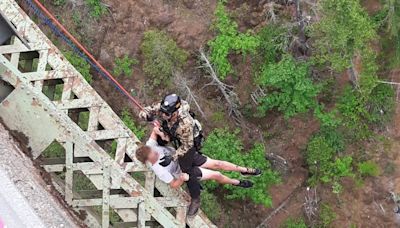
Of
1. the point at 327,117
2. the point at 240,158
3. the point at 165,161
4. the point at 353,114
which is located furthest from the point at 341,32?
the point at 165,161

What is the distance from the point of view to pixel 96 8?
9.31 metres

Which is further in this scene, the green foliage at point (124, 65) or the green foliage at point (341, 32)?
the green foliage at point (124, 65)

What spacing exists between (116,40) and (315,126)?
4.23 meters

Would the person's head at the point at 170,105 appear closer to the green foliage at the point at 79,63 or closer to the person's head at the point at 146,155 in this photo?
the person's head at the point at 146,155

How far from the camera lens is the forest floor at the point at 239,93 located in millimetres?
9383

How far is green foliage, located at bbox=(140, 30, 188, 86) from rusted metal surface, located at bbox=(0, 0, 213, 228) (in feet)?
10.7

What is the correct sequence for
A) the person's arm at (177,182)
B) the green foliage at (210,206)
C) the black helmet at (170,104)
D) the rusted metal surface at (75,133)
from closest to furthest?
the black helmet at (170,104), the rusted metal surface at (75,133), the person's arm at (177,182), the green foliage at (210,206)

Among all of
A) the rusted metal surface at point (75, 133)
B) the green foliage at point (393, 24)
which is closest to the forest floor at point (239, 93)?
the green foliage at point (393, 24)

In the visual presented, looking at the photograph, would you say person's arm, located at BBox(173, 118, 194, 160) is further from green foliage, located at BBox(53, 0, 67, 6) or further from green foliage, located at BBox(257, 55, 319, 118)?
green foliage, located at BBox(53, 0, 67, 6)

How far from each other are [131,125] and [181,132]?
12.1ft

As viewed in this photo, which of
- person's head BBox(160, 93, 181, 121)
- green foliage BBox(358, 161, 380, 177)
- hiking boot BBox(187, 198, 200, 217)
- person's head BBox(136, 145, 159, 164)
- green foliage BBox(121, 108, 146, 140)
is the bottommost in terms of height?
green foliage BBox(121, 108, 146, 140)

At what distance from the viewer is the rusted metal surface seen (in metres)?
5.52

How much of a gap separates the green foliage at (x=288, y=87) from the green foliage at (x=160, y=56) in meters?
1.59

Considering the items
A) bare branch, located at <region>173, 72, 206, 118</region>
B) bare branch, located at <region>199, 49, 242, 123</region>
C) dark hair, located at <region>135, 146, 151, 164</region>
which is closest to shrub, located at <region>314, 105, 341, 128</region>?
bare branch, located at <region>199, 49, 242, 123</region>
